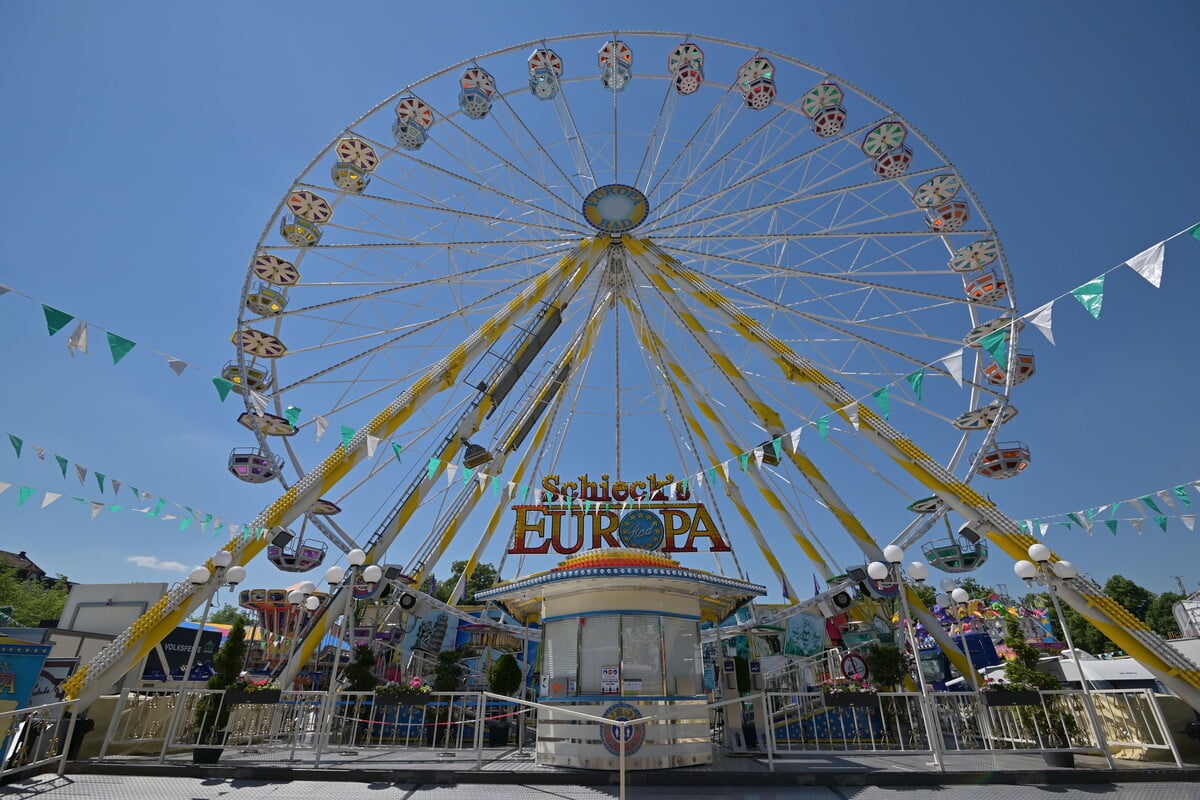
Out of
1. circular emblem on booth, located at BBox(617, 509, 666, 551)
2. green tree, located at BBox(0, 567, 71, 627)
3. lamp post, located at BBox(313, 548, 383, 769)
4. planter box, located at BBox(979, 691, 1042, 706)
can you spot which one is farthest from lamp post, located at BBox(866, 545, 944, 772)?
green tree, located at BBox(0, 567, 71, 627)

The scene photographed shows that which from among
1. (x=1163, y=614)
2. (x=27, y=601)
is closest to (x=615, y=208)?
(x=27, y=601)

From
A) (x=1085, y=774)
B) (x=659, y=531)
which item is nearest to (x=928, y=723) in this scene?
(x=1085, y=774)

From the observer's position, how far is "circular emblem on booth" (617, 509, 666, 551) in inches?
704

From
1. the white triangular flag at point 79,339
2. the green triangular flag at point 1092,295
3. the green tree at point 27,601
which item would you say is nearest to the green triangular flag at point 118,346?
the white triangular flag at point 79,339

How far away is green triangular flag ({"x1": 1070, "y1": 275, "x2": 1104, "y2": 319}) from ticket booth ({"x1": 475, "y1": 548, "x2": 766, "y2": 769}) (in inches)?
282

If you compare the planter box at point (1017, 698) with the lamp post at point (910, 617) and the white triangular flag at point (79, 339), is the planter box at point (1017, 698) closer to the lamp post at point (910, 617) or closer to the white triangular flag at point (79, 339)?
the lamp post at point (910, 617)

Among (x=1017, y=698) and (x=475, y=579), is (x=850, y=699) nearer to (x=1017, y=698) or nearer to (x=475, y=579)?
(x=1017, y=698)

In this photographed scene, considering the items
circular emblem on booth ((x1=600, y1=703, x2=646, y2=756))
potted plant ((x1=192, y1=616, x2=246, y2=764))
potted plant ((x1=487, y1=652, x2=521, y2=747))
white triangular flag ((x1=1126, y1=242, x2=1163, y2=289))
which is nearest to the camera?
white triangular flag ((x1=1126, y1=242, x2=1163, y2=289))

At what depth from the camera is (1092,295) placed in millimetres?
7914

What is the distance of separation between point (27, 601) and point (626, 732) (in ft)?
162

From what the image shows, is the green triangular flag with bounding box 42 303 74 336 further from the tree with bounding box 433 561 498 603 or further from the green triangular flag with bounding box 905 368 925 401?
the tree with bounding box 433 561 498 603

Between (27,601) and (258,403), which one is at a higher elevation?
(258,403)

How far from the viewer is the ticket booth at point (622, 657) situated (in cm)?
965

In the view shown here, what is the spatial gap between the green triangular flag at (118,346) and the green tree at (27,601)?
37340 millimetres
